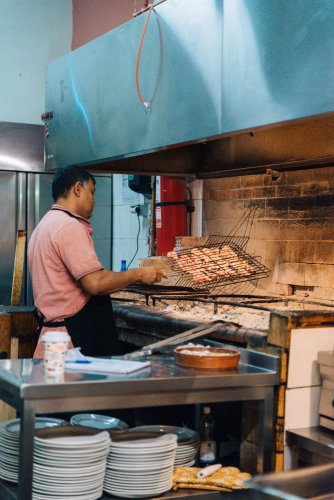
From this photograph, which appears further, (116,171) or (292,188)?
(116,171)

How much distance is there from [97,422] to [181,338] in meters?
0.57

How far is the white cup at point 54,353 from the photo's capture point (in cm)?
259

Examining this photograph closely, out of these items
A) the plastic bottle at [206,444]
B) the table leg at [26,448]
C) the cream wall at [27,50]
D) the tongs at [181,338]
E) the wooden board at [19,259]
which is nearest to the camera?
the table leg at [26,448]

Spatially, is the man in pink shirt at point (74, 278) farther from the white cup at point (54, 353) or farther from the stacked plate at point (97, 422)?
the white cup at point (54, 353)

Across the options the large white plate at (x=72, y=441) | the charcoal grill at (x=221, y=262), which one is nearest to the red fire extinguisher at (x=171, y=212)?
the charcoal grill at (x=221, y=262)

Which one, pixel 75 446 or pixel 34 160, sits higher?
pixel 34 160

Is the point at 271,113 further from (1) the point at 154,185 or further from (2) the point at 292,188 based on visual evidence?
(1) the point at 154,185

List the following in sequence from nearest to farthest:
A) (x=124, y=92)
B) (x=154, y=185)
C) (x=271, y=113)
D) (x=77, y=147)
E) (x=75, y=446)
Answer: (x=75, y=446)
(x=271, y=113)
(x=124, y=92)
(x=77, y=147)
(x=154, y=185)

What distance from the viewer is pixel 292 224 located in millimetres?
4398

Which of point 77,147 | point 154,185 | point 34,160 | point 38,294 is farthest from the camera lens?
point 34,160

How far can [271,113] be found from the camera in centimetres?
314

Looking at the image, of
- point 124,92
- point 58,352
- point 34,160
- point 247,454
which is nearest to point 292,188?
point 124,92

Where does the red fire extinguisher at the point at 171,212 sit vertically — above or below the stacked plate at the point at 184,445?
above

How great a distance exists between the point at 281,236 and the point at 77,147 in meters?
1.46
